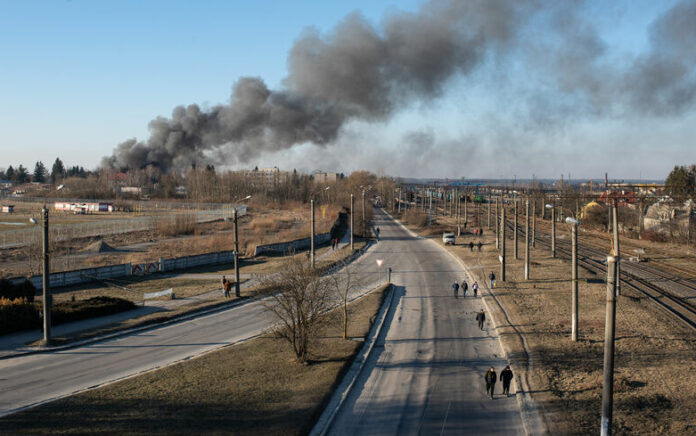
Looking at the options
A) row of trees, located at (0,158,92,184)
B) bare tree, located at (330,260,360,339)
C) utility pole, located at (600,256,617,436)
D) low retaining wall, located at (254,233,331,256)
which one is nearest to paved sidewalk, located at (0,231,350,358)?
bare tree, located at (330,260,360,339)

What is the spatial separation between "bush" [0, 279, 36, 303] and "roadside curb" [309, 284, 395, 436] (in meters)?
13.8

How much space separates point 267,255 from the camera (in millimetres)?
42156

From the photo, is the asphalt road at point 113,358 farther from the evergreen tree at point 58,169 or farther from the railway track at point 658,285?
the evergreen tree at point 58,169

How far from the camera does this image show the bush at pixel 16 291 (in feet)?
66.7

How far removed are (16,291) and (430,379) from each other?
17.4 metres

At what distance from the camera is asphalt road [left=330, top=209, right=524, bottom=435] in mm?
11031

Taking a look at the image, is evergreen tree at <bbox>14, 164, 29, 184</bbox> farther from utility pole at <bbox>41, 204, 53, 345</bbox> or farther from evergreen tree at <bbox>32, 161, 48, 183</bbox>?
utility pole at <bbox>41, 204, 53, 345</bbox>

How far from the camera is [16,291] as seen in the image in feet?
68.2

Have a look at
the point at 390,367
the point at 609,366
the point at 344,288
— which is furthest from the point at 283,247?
the point at 609,366

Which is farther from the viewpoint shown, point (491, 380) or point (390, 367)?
point (390, 367)

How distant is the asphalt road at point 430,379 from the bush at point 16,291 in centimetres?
1479

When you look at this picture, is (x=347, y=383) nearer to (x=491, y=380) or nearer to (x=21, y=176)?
(x=491, y=380)

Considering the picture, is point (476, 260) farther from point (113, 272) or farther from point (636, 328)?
point (113, 272)

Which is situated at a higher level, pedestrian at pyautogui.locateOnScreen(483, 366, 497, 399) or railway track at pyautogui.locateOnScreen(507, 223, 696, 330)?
pedestrian at pyautogui.locateOnScreen(483, 366, 497, 399)
